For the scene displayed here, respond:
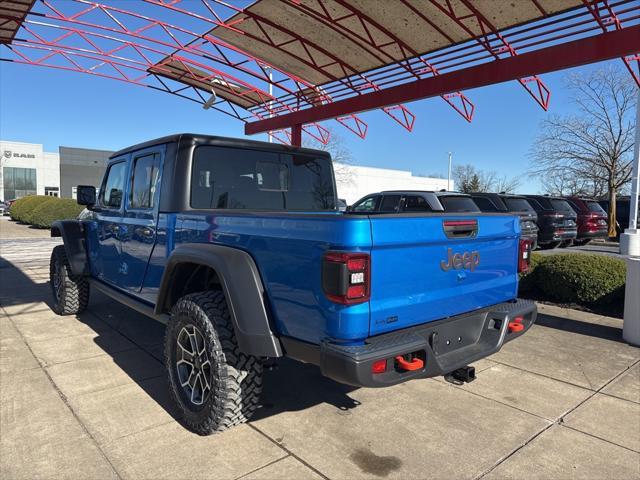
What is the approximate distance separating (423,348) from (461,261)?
2.37ft

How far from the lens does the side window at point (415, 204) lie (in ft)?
32.8

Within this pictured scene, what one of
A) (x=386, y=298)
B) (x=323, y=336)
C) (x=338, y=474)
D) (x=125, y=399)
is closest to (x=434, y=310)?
(x=386, y=298)

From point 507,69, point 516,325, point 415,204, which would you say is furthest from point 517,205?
point 516,325

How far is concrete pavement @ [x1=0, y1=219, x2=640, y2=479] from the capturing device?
9.10ft

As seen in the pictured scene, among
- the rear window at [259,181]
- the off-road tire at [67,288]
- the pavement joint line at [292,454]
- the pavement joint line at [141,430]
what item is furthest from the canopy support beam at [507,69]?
the off-road tire at [67,288]

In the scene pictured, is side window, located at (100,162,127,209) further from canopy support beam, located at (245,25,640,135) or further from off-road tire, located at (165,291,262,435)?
canopy support beam, located at (245,25,640,135)

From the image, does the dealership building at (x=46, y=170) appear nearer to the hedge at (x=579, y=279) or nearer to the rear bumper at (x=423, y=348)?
the hedge at (x=579, y=279)

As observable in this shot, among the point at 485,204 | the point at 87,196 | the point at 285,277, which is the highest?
the point at 485,204

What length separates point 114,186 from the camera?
498cm

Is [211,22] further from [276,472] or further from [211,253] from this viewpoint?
[276,472]

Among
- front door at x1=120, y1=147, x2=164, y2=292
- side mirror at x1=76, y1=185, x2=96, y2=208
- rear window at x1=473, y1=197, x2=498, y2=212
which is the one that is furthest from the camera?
rear window at x1=473, y1=197, x2=498, y2=212

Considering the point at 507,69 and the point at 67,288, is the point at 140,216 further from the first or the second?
the point at 507,69

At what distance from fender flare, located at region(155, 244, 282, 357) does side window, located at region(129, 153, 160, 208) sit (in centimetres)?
139

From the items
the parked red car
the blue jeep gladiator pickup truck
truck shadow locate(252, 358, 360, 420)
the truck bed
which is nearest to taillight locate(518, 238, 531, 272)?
the blue jeep gladiator pickup truck
